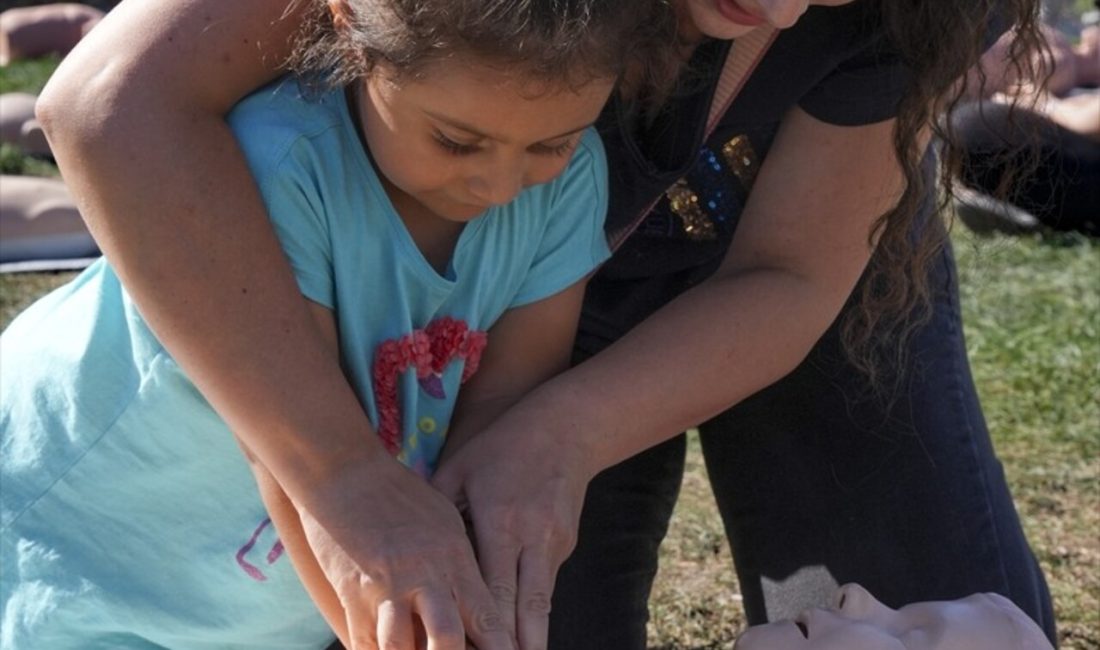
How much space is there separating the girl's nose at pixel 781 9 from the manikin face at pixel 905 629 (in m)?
0.56

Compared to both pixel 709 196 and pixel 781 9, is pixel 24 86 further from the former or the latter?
pixel 781 9

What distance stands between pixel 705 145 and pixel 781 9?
1.77 ft

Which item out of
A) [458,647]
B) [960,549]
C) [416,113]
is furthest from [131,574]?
[960,549]

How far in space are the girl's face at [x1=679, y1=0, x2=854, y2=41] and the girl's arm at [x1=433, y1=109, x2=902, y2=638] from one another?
367 millimetres

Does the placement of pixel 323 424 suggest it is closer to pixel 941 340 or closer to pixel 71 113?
pixel 71 113

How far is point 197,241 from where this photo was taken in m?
1.57

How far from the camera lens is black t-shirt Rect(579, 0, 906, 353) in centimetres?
194

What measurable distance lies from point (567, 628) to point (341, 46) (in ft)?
2.76

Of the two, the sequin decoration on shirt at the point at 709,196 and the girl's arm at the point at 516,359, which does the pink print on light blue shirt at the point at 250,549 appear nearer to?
the girl's arm at the point at 516,359

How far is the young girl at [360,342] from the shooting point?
1527 millimetres

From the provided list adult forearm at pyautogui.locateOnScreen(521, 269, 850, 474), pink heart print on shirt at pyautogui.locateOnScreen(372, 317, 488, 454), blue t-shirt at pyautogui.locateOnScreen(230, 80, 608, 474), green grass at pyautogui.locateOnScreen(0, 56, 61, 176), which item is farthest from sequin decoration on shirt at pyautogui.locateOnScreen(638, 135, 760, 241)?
green grass at pyautogui.locateOnScreen(0, 56, 61, 176)

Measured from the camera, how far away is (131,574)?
1838 mm

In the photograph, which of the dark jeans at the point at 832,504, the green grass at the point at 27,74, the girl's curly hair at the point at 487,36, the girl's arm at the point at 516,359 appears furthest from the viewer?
the green grass at the point at 27,74

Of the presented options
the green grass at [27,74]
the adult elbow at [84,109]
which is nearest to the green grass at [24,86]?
the green grass at [27,74]
